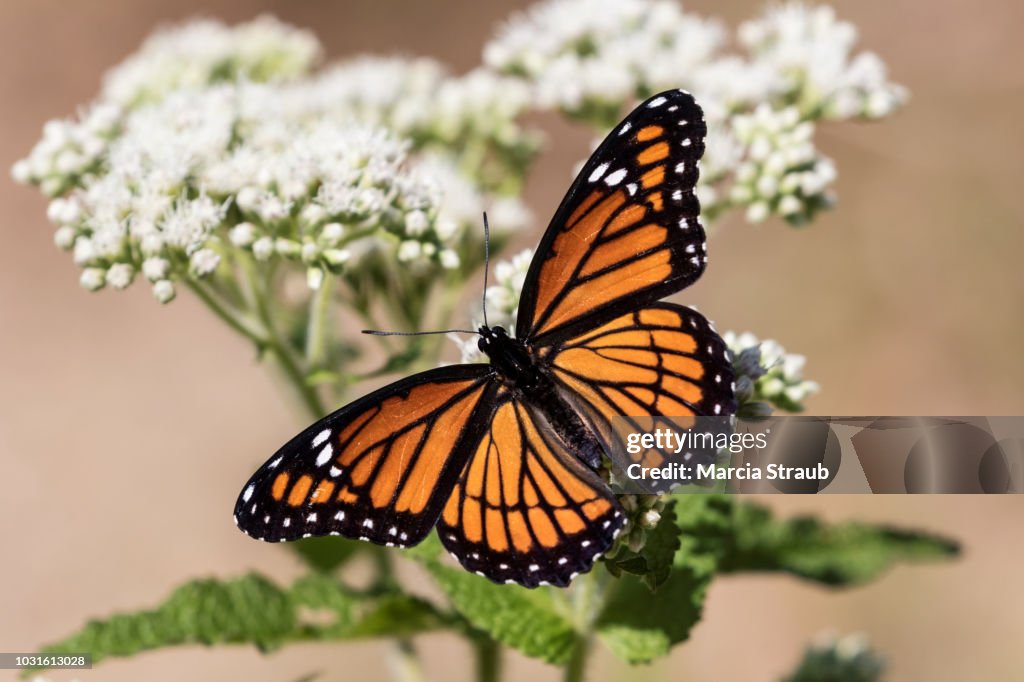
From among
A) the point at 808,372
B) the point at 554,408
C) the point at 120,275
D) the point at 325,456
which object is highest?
the point at 808,372

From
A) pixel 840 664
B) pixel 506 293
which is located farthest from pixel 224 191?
pixel 840 664

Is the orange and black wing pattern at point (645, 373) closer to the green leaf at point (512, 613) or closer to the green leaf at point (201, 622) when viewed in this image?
the green leaf at point (512, 613)

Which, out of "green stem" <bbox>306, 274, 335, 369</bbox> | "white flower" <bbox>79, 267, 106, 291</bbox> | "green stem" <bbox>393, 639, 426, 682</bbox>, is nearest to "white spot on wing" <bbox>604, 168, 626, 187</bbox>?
"green stem" <bbox>306, 274, 335, 369</bbox>

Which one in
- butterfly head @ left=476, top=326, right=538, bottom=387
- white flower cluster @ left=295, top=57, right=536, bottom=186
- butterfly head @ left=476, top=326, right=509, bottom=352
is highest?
white flower cluster @ left=295, top=57, right=536, bottom=186

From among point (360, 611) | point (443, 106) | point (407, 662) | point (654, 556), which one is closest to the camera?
point (654, 556)

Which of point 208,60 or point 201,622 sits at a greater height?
point 208,60

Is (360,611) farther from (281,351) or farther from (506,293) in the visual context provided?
(506,293)

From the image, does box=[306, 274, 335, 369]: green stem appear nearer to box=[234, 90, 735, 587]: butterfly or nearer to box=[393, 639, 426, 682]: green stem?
box=[234, 90, 735, 587]: butterfly
